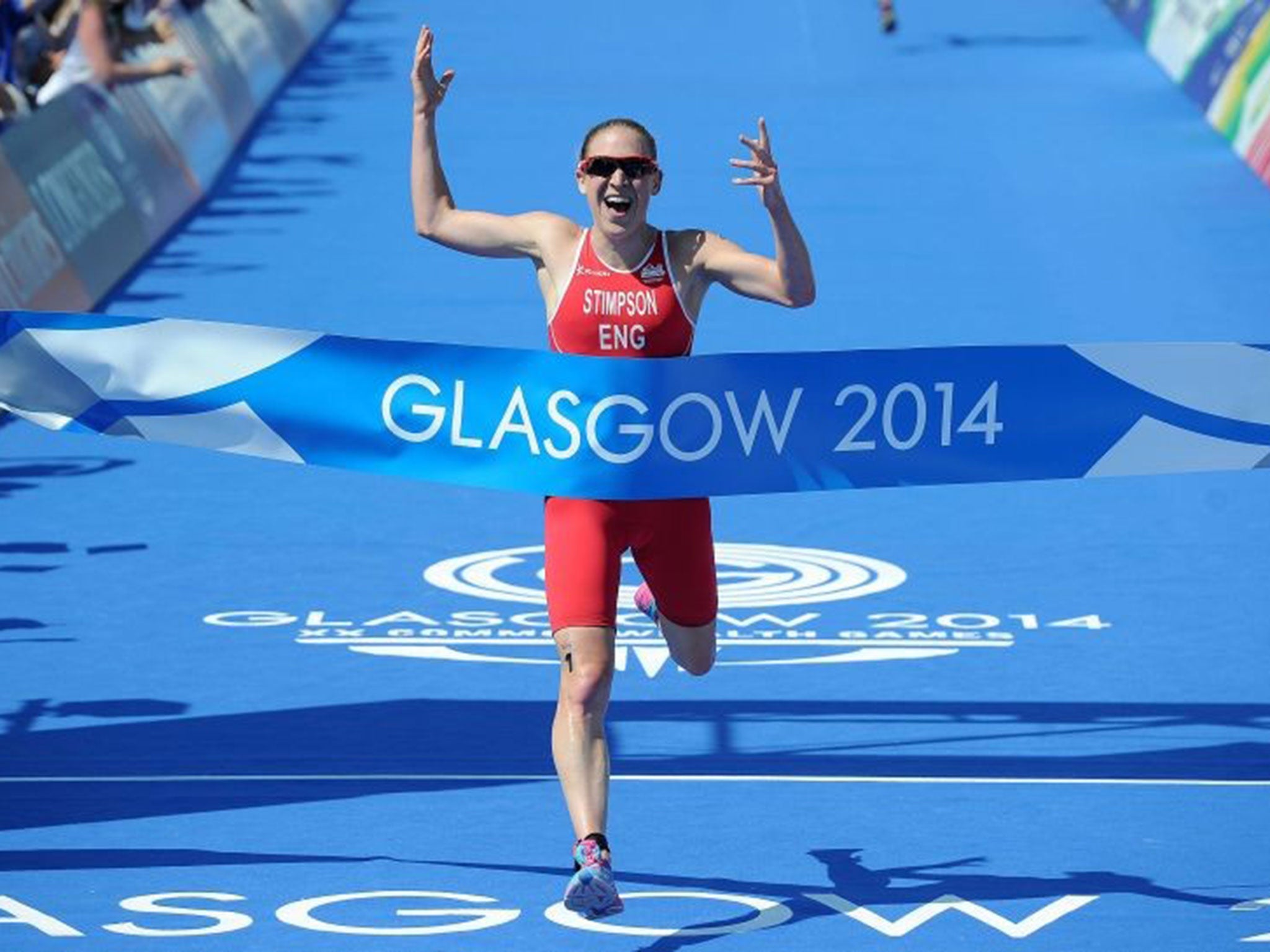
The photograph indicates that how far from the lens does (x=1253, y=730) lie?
1088cm

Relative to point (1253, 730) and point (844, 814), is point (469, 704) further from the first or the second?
point (1253, 730)

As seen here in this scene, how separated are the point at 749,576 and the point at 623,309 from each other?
14.6 feet

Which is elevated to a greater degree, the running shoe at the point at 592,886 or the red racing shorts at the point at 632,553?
the red racing shorts at the point at 632,553

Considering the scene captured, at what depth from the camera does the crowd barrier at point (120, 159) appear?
693 inches

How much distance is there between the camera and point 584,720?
8602 mm

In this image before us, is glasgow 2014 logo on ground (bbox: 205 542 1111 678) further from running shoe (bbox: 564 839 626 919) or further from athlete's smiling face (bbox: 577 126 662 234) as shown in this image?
running shoe (bbox: 564 839 626 919)

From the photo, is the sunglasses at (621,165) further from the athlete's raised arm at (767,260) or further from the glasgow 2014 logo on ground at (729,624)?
the glasgow 2014 logo on ground at (729,624)

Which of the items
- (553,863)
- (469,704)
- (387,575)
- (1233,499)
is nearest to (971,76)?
(1233,499)

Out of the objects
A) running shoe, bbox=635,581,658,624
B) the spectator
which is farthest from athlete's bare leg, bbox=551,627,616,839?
the spectator

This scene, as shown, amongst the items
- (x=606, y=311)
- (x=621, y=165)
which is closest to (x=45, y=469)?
(x=606, y=311)

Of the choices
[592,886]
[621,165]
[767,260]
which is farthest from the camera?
[767,260]

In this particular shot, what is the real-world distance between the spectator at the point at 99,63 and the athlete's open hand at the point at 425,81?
10263mm

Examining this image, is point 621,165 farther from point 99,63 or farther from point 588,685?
point 99,63

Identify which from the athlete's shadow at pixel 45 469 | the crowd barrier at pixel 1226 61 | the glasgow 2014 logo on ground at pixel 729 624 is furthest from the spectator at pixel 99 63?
the crowd barrier at pixel 1226 61
